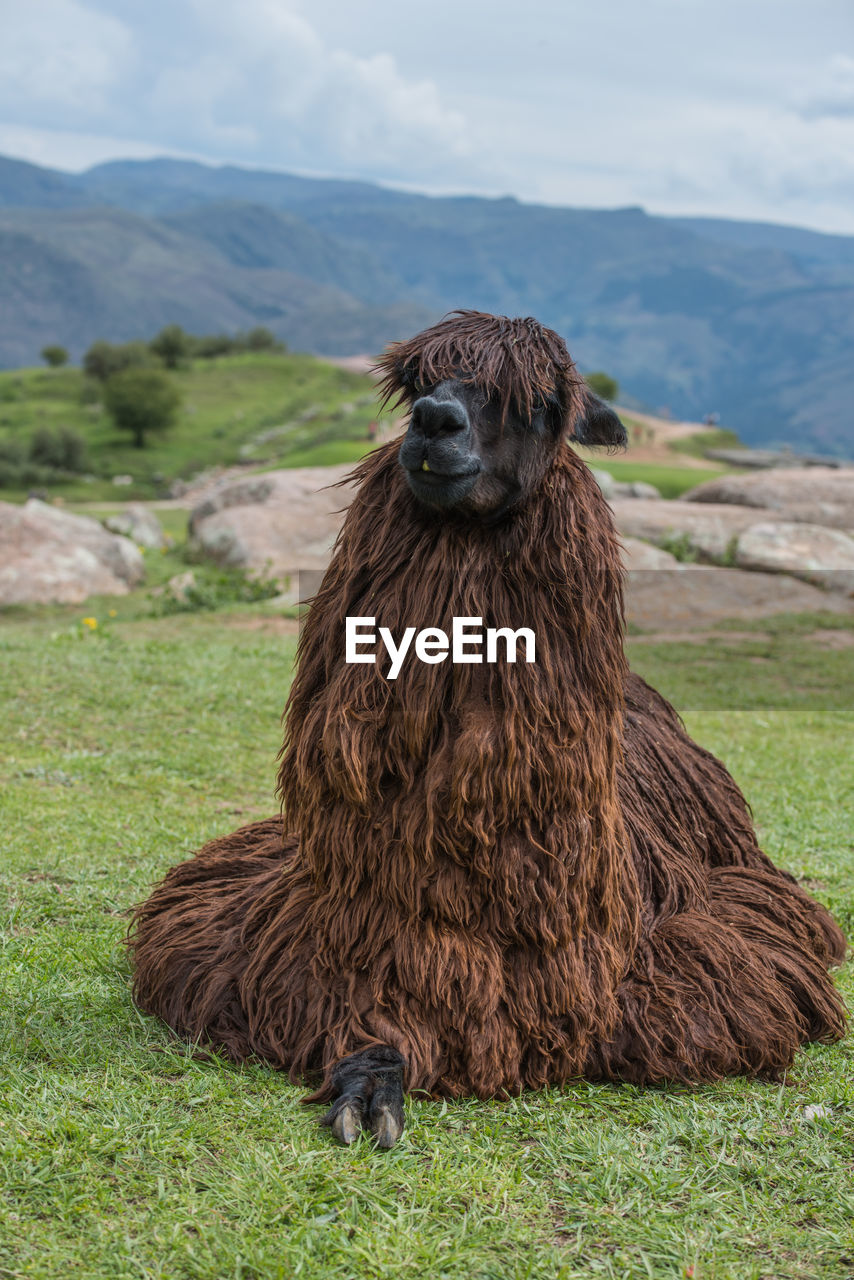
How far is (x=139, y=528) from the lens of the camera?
1728 cm

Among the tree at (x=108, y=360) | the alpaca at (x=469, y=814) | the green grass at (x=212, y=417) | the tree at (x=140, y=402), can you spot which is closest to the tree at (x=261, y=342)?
the green grass at (x=212, y=417)

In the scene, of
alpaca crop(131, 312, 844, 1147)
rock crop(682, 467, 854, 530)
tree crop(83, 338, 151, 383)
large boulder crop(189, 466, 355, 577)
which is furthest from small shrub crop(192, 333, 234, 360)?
alpaca crop(131, 312, 844, 1147)

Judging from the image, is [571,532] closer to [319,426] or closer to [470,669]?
[470,669]

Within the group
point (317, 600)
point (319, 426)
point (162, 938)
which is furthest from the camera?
point (319, 426)

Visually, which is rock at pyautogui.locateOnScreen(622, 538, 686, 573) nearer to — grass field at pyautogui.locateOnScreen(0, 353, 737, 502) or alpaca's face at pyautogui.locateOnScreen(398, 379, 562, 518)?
alpaca's face at pyautogui.locateOnScreen(398, 379, 562, 518)

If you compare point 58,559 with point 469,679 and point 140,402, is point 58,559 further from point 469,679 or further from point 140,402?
point 140,402

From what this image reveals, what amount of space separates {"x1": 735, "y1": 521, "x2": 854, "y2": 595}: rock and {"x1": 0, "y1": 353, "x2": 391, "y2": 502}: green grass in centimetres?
1627

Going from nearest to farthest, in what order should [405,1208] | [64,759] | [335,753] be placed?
[405,1208]
[335,753]
[64,759]

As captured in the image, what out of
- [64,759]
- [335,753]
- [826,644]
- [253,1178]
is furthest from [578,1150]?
[826,644]

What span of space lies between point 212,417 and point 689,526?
36706 mm

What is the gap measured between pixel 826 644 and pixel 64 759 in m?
7.87

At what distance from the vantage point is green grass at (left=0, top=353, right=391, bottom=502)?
131 feet

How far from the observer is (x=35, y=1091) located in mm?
2793

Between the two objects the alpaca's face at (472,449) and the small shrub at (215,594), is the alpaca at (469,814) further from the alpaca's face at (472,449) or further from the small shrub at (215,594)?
the small shrub at (215,594)
